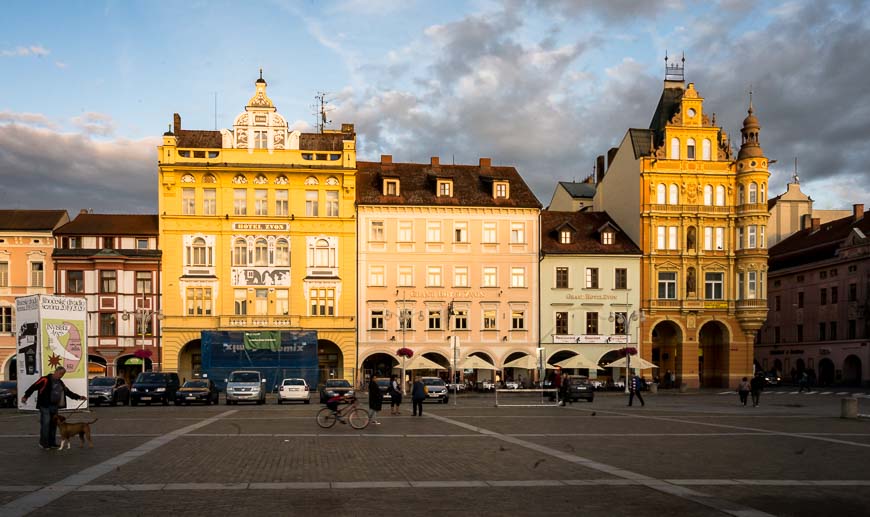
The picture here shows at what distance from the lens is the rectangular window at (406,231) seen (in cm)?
6538

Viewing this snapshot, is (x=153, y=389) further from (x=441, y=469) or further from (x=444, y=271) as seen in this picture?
(x=441, y=469)

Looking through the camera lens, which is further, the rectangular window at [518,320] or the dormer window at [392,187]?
the rectangular window at [518,320]

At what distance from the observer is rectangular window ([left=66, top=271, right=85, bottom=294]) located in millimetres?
63062

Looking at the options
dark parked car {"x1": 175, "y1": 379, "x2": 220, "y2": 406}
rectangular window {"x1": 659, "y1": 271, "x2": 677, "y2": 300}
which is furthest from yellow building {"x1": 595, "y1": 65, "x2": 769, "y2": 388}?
dark parked car {"x1": 175, "y1": 379, "x2": 220, "y2": 406}

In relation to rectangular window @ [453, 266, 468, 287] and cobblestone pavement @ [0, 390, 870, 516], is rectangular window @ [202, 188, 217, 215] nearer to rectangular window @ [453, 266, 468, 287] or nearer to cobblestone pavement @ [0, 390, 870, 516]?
rectangular window @ [453, 266, 468, 287]

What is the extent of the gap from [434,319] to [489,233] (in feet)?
23.9

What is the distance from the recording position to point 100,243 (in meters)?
63.3

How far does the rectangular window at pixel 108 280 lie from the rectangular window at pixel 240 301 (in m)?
8.05

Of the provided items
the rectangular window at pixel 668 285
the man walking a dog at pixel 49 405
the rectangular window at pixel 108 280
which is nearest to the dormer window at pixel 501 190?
the rectangular window at pixel 668 285

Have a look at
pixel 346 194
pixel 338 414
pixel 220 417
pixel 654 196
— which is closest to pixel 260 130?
pixel 346 194

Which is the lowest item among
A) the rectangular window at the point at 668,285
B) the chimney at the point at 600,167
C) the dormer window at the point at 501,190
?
the rectangular window at the point at 668,285

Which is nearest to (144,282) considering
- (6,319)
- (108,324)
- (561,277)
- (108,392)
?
(108,324)

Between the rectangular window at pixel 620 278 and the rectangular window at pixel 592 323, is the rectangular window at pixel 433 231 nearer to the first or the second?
the rectangular window at pixel 592 323

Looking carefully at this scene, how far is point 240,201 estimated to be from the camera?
→ 64062 millimetres
